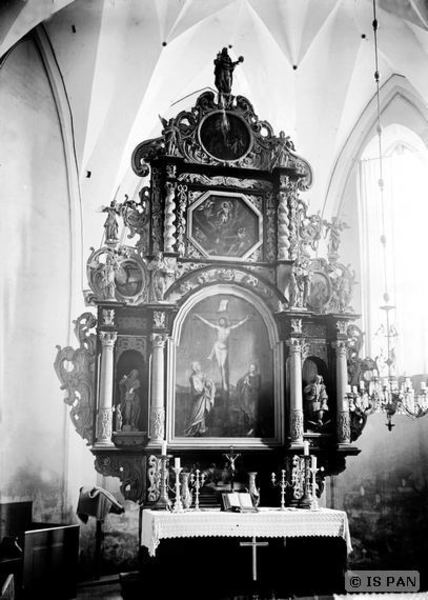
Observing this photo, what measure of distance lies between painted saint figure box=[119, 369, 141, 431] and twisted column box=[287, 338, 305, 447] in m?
2.30

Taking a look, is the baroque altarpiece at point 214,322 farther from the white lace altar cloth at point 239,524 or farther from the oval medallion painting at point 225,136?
the white lace altar cloth at point 239,524

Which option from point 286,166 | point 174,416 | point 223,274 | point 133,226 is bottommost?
point 174,416

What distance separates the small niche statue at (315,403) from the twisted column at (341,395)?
223 millimetres

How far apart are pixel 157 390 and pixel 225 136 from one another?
165 inches

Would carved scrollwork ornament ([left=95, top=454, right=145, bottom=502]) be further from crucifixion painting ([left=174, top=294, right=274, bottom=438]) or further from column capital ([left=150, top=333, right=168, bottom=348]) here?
column capital ([left=150, top=333, right=168, bottom=348])

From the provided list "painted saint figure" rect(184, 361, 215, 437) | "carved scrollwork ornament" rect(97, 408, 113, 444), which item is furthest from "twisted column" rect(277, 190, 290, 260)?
"carved scrollwork ornament" rect(97, 408, 113, 444)

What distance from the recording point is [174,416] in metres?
11.0

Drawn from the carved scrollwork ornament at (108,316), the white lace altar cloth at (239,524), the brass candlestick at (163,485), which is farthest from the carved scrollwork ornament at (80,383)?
the white lace altar cloth at (239,524)

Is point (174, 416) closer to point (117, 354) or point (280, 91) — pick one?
point (117, 354)

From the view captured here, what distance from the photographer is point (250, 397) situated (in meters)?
11.3

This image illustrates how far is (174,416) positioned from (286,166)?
14.2ft

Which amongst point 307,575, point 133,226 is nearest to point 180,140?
point 133,226

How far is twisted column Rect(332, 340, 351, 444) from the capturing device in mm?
11445

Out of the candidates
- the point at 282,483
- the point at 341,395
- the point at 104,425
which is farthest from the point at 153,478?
the point at 341,395
